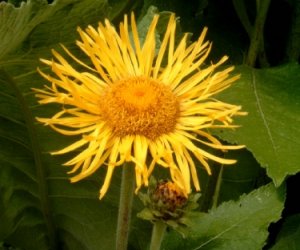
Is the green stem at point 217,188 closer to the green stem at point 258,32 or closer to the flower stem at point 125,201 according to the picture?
the green stem at point 258,32

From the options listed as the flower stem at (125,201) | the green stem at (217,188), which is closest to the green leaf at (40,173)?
the green stem at (217,188)

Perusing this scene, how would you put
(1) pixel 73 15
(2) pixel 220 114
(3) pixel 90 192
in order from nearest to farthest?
(2) pixel 220 114 → (1) pixel 73 15 → (3) pixel 90 192

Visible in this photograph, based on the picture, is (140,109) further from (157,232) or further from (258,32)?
(258,32)

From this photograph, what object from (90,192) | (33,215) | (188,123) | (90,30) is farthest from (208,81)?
(33,215)

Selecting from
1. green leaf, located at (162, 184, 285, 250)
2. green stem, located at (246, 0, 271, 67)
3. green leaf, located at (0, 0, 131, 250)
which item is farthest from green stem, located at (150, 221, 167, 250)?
green stem, located at (246, 0, 271, 67)

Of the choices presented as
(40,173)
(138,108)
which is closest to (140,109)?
(138,108)

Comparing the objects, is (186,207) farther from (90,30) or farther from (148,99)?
(90,30)

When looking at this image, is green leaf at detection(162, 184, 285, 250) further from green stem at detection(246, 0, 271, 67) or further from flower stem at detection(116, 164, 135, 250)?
green stem at detection(246, 0, 271, 67)
